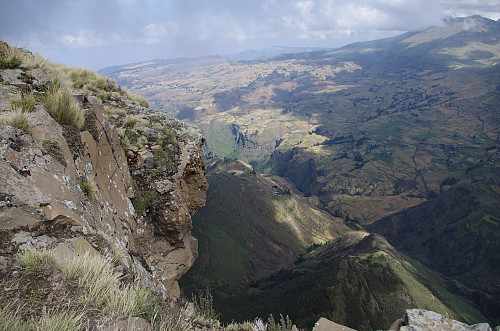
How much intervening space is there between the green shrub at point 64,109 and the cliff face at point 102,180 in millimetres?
231

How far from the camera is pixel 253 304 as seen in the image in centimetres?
5284

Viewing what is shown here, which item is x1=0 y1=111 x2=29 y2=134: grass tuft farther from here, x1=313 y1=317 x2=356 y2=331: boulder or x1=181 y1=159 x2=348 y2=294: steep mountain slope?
x1=181 y1=159 x2=348 y2=294: steep mountain slope

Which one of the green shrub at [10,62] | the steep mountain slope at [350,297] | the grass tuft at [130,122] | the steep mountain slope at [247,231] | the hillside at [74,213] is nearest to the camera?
the hillside at [74,213]

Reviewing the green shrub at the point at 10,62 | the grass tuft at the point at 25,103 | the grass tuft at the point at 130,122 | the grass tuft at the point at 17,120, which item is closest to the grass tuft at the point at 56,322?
the grass tuft at the point at 17,120

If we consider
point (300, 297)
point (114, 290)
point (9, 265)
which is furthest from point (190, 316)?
point (300, 297)

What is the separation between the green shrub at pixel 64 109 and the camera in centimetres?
652

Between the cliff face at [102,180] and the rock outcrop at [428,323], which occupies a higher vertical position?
the cliff face at [102,180]

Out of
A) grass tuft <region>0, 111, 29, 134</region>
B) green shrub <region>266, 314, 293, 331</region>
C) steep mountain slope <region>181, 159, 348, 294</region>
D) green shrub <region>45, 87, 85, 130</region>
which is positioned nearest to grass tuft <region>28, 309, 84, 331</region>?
grass tuft <region>0, 111, 29, 134</region>

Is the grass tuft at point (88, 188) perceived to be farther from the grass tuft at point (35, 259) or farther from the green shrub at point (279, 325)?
the green shrub at point (279, 325)

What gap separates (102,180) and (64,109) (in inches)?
87.3

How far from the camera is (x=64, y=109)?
6.74m

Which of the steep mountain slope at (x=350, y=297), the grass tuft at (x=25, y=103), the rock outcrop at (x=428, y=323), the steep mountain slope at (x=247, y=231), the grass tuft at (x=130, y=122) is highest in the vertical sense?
the grass tuft at (x=25, y=103)

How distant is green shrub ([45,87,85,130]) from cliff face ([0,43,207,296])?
23 cm

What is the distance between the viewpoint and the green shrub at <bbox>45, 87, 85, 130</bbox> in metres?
6.52
